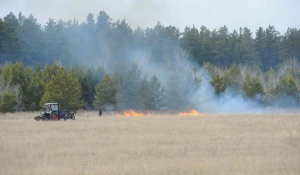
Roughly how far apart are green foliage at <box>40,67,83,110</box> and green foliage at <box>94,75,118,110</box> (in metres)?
6.14

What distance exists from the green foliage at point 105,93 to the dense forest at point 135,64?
0.45ft

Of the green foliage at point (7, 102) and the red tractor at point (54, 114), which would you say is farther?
the green foliage at point (7, 102)

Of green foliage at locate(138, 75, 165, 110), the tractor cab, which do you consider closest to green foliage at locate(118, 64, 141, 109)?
green foliage at locate(138, 75, 165, 110)

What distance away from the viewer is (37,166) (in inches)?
622

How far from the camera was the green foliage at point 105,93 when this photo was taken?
6228 cm

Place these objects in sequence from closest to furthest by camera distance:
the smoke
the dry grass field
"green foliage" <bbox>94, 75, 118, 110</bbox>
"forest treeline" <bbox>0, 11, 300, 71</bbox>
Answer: the dry grass field < "green foliage" <bbox>94, 75, 118, 110</bbox> < the smoke < "forest treeline" <bbox>0, 11, 300, 71</bbox>

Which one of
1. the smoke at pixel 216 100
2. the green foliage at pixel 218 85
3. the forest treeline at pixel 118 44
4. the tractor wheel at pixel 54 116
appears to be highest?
the forest treeline at pixel 118 44

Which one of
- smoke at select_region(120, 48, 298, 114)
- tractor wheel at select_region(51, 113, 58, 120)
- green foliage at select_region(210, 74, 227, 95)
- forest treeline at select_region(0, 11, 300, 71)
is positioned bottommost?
tractor wheel at select_region(51, 113, 58, 120)

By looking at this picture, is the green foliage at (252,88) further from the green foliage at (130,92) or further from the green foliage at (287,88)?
the green foliage at (130,92)

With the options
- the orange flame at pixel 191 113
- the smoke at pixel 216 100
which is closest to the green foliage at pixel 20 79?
the orange flame at pixel 191 113

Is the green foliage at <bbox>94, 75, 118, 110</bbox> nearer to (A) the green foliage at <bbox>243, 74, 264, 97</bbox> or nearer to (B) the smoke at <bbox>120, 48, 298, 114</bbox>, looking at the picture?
(B) the smoke at <bbox>120, 48, 298, 114</bbox>

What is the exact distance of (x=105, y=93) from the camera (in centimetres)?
6288

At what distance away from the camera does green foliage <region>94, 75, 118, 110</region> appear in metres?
62.3

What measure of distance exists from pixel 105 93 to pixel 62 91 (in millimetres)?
8910
